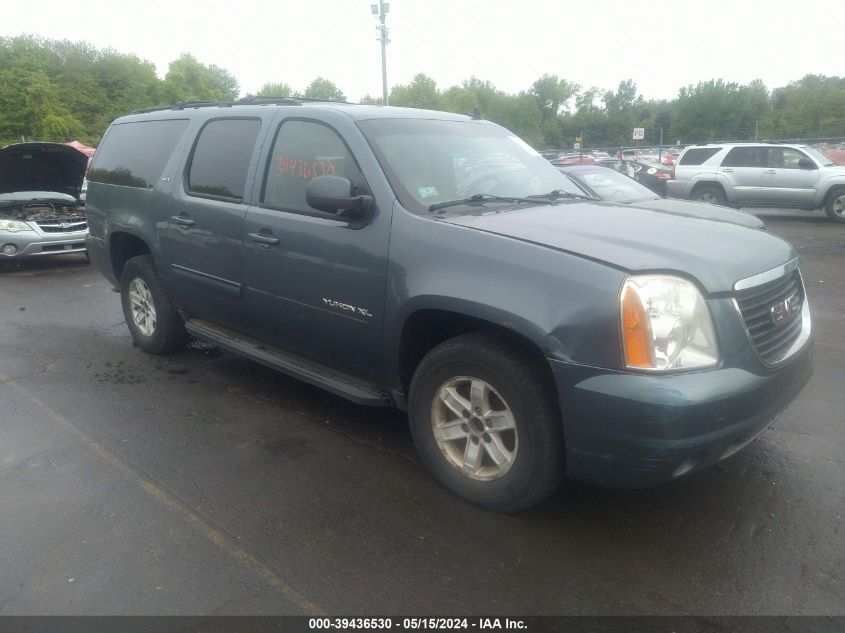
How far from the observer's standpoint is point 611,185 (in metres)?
9.58


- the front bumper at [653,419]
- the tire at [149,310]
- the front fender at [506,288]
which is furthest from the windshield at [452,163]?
A: the tire at [149,310]

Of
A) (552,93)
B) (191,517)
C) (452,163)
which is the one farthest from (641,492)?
(552,93)

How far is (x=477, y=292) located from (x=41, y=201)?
31.9 ft

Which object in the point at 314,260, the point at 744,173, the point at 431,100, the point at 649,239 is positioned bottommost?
the point at 314,260

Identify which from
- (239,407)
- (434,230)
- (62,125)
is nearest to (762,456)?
(434,230)

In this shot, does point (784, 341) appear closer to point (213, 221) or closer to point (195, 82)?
point (213, 221)

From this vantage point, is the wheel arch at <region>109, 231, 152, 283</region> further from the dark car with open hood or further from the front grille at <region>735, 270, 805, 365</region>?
the front grille at <region>735, 270, 805, 365</region>

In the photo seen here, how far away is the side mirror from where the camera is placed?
3.45 meters

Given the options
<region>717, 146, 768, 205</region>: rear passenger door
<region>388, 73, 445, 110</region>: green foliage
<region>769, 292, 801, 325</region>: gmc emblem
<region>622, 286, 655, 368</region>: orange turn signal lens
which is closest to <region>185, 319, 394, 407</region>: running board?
<region>622, 286, 655, 368</region>: orange turn signal lens

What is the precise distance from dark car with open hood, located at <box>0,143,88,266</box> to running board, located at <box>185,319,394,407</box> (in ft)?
18.1

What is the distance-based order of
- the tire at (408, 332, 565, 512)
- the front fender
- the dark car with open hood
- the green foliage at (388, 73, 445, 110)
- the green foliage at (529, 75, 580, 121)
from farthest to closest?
the green foliage at (529, 75, 580, 121) → the green foliage at (388, 73, 445, 110) → the dark car with open hood → the tire at (408, 332, 565, 512) → the front fender

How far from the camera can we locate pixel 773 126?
181 feet

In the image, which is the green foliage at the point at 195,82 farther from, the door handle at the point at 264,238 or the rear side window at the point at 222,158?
the door handle at the point at 264,238

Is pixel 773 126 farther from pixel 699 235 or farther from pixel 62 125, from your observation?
pixel 699 235
